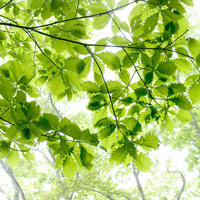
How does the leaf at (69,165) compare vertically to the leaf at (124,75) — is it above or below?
below

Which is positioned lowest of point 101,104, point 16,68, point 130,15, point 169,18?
point 101,104

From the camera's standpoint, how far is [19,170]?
10.3 m

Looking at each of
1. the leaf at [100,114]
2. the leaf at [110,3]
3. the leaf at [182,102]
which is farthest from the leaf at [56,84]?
the leaf at [182,102]

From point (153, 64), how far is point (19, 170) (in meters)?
11.9

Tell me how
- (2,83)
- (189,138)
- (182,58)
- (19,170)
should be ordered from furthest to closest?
(19,170), (189,138), (182,58), (2,83)

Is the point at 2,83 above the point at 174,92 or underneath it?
underneath

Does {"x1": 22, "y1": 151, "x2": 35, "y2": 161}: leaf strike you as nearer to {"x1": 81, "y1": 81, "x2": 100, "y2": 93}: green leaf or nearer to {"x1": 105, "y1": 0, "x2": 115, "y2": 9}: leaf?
{"x1": 81, "y1": 81, "x2": 100, "y2": 93}: green leaf

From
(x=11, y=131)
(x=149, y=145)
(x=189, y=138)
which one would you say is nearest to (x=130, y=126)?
(x=149, y=145)

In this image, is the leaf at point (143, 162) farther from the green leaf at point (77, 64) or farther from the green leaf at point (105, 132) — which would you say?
the green leaf at point (77, 64)

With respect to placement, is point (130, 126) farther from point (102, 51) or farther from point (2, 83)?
point (2, 83)

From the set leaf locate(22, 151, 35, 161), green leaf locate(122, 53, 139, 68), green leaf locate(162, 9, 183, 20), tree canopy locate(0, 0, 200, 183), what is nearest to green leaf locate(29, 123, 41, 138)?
tree canopy locate(0, 0, 200, 183)

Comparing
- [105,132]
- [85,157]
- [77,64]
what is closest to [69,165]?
[85,157]

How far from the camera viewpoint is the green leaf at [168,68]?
3.28 feet

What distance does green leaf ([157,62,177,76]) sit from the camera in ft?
3.28
